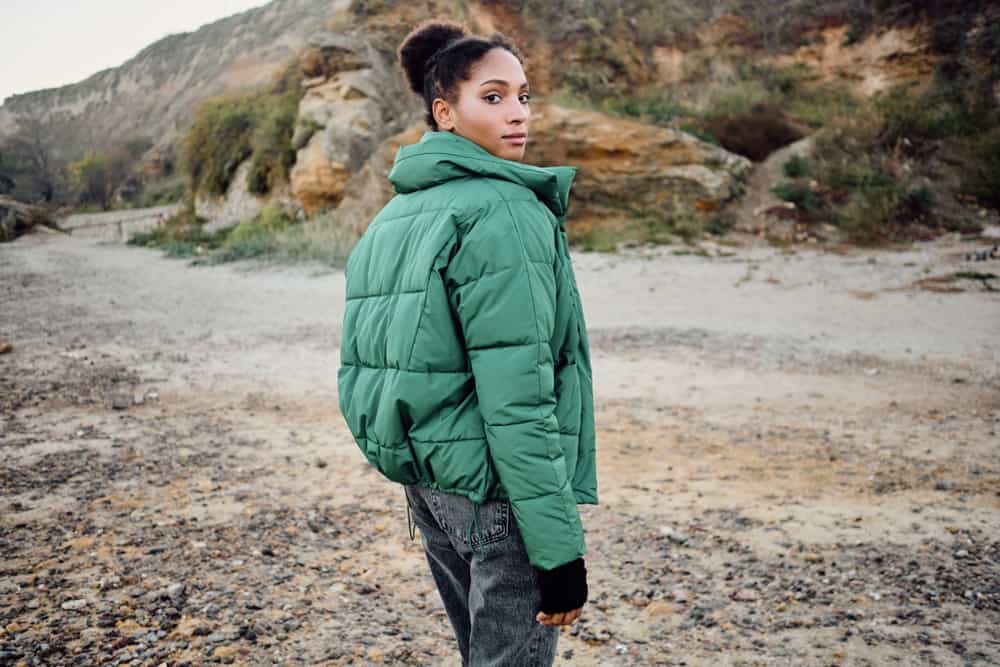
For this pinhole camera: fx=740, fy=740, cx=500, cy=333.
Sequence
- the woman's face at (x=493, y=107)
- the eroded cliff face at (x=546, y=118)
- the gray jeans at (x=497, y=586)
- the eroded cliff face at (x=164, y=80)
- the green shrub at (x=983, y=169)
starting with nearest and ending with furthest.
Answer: the gray jeans at (x=497, y=586), the woman's face at (x=493, y=107), the green shrub at (x=983, y=169), the eroded cliff face at (x=546, y=118), the eroded cliff face at (x=164, y=80)

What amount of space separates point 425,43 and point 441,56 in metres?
0.11

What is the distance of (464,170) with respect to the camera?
1.54 meters

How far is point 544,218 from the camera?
1.50m

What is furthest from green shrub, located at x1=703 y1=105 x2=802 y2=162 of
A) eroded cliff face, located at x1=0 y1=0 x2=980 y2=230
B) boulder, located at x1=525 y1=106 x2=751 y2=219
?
eroded cliff face, located at x1=0 y1=0 x2=980 y2=230

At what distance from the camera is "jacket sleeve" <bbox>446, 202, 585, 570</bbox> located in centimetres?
137

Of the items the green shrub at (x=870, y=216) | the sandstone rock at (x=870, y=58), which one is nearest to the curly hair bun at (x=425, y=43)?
the green shrub at (x=870, y=216)

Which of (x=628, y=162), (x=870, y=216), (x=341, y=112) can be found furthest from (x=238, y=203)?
(x=870, y=216)

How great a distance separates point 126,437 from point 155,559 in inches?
78.5

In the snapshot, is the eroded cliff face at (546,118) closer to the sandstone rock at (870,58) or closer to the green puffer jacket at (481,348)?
the sandstone rock at (870,58)

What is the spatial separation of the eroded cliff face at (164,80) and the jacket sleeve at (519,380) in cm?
4722

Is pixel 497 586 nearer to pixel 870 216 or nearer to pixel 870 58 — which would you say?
pixel 870 216

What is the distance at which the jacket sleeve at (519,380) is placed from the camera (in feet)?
4.50

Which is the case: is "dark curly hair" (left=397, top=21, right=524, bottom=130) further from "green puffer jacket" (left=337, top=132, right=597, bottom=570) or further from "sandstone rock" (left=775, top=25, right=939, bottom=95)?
"sandstone rock" (left=775, top=25, right=939, bottom=95)

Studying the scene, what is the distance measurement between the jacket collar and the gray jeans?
2.13ft
